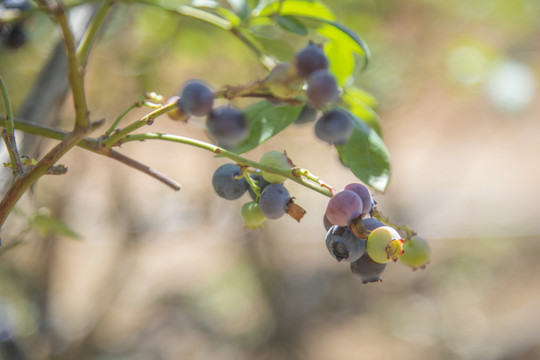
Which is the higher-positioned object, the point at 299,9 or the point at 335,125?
the point at 299,9

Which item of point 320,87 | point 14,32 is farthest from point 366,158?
point 14,32

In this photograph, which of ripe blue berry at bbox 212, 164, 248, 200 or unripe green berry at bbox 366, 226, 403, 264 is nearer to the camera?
unripe green berry at bbox 366, 226, 403, 264

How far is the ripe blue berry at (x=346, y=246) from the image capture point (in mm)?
483

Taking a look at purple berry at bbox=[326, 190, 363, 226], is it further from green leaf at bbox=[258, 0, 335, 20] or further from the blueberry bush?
green leaf at bbox=[258, 0, 335, 20]

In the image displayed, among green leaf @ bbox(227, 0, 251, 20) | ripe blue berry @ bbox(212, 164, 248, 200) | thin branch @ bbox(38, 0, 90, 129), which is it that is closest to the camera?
thin branch @ bbox(38, 0, 90, 129)

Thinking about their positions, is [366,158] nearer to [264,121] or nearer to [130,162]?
[264,121]

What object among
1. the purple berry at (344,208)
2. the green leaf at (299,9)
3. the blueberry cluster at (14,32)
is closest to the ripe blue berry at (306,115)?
the green leaf at (299,9)

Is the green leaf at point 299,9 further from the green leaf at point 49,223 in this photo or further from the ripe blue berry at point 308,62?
the green leaf at point 49,223

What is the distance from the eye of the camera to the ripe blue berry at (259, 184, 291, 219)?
0.52m

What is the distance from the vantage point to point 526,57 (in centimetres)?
191

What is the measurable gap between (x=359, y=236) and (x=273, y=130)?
18 cm

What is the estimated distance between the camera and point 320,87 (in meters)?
0.39

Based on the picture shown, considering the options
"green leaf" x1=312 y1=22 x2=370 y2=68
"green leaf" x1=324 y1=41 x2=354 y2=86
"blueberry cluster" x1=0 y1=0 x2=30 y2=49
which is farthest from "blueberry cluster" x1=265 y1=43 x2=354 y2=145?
"blueberry cluster" x1=0 y1=0 x2=30 y2=49

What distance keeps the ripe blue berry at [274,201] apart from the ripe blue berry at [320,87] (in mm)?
145
